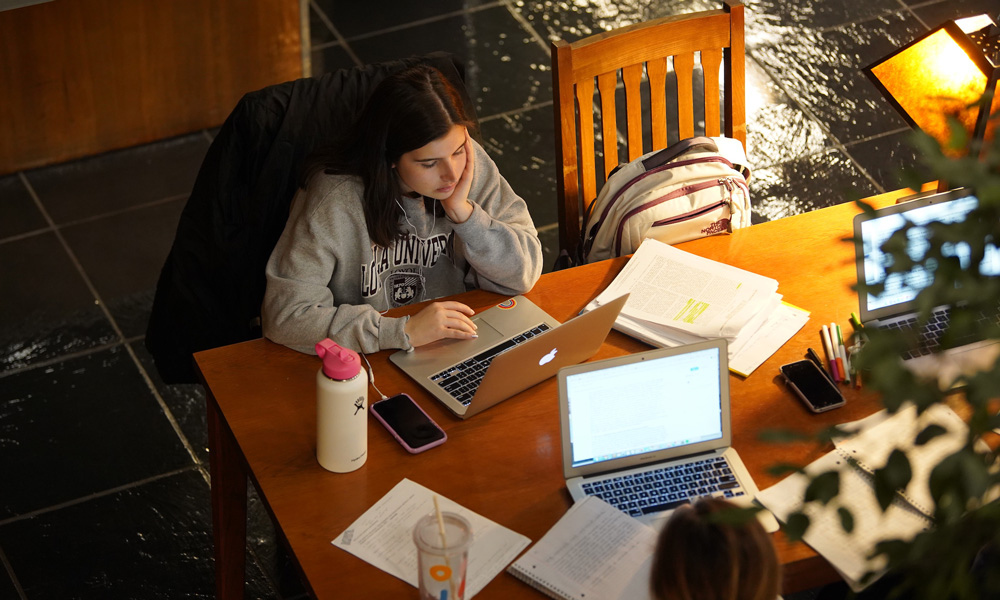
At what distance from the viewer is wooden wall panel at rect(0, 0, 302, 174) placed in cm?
367

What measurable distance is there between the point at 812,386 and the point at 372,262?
88cm

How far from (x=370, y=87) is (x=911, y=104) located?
3.61ft

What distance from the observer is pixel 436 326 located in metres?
2.15

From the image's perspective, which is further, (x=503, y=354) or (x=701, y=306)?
(x=701, y=306)

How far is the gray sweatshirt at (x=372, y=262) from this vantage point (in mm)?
2162

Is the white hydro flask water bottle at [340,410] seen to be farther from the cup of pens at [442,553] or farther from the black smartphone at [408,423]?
the cup of pens at [442,553]

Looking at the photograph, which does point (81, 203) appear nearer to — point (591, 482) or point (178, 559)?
point (178, 559)

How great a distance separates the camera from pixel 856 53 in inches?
170

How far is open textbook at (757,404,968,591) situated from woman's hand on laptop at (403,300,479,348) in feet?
2.06

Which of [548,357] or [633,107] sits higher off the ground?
[633,107]

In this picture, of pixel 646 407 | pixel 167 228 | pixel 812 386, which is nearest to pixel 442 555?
pixel 646 407

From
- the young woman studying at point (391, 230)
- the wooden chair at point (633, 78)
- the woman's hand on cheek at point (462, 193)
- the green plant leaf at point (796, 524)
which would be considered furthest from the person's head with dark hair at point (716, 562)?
the wooden chair at point (633, 78)

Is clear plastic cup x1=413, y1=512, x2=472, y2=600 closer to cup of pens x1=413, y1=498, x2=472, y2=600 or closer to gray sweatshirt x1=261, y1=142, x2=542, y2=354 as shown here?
cup of pens x1=413, y1=498, x2=472, y2=600

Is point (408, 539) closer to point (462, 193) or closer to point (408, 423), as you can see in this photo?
point (408, 423)
